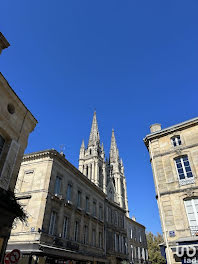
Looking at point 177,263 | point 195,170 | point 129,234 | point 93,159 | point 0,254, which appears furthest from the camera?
point 93,159

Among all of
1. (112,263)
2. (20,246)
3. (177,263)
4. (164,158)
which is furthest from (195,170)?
(112,263)

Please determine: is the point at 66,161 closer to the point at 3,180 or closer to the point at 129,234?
the point at 3,180

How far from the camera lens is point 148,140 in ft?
48.2

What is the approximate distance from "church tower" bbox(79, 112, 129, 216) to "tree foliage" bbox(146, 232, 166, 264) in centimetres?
1180

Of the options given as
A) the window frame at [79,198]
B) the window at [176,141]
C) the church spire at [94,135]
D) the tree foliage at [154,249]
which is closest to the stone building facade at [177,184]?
the window at [176,141]

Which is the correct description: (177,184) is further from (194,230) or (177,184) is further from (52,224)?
(52,224)

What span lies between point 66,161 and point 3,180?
1091 cm

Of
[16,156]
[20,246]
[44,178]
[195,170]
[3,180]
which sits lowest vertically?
[20,246]

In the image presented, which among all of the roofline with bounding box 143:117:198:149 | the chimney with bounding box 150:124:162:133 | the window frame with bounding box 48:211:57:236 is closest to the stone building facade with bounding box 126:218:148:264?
the window frame with bounding box 48:211:57:236

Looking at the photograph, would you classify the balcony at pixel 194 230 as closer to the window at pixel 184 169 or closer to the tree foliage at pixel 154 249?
the window at pixel 184 169

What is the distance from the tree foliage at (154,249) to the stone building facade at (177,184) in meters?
33.9

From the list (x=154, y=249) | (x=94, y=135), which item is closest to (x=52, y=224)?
(x=154, y=249)

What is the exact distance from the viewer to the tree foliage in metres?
39.1

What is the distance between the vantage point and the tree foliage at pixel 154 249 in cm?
3906
